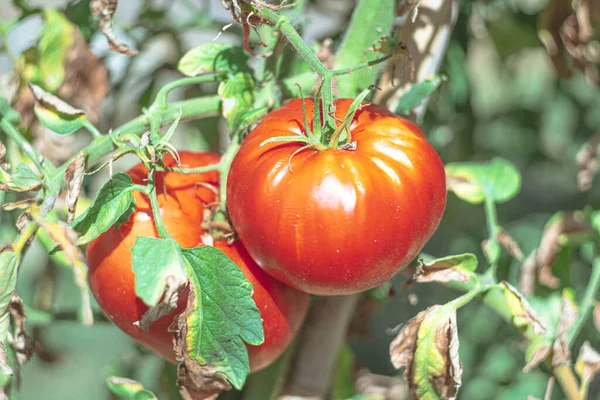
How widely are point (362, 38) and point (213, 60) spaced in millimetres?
141

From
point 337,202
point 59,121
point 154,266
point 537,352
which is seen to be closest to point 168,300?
point 154,266

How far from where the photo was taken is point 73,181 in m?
0.52

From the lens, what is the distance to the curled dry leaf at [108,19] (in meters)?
0.60

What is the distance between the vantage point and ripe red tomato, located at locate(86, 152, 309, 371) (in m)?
0.56

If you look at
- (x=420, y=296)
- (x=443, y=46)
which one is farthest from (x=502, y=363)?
(x=443, y=46)

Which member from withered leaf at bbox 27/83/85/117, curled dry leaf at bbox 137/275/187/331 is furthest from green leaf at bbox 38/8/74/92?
Result: curled dry leaf at bbox 137/275/187/331

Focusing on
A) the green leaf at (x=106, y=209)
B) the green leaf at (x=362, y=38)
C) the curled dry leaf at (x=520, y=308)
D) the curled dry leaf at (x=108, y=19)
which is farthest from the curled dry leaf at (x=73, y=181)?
the curled dry leaf at (x=520, y=308)

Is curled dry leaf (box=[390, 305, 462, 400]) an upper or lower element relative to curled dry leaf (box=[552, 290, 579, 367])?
upper

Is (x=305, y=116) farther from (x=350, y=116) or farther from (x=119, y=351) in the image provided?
(x=119, y=351)

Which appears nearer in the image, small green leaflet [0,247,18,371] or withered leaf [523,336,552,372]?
small green leaflet [0,247,18,371]

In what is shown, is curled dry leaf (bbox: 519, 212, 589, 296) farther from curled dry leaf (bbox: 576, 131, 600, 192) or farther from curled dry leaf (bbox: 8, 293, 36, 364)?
curled dry leaf (bbox: 8, 293, 36, 364)

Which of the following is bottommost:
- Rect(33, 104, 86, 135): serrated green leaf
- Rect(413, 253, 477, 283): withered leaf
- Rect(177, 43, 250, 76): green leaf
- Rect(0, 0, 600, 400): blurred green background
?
Rect(0, 0, 600, 400): blurred green background

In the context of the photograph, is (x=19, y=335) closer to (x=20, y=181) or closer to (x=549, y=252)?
(x=20, y=181)

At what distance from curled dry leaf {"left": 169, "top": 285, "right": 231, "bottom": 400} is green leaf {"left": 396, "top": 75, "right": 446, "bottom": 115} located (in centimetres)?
26
